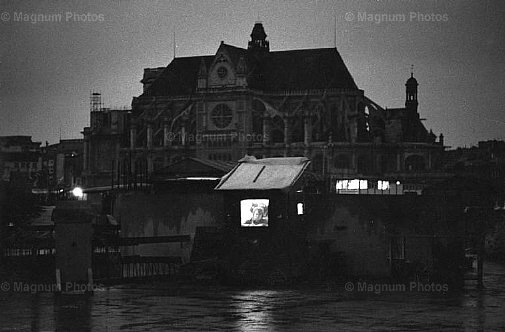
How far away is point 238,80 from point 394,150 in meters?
19.2

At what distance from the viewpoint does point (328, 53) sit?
120m

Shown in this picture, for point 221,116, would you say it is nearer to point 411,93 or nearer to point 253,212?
point 411,93

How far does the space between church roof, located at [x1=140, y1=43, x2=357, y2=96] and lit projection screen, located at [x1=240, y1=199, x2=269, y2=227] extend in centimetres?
8456

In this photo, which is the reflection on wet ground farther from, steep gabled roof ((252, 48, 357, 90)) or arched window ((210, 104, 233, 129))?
steep gabled roof ((252, 48, 357, 90))

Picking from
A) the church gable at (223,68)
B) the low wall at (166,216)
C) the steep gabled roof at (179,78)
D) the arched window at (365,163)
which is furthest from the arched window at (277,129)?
the low wall at (166,216)

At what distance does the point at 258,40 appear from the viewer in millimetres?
123812

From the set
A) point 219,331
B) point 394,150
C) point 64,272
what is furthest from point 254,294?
point 394,150

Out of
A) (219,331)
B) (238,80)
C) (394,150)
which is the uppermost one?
(238,80)

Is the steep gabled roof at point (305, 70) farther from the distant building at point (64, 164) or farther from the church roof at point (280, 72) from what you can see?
the distant building at point (64, 164)

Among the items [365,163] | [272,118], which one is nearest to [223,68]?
[272,118]

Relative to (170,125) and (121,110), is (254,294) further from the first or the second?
(121,110)

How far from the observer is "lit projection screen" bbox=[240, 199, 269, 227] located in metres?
32.8

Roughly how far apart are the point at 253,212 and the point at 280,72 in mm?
89006

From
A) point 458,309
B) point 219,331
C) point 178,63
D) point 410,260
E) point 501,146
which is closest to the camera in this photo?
point 219,331
